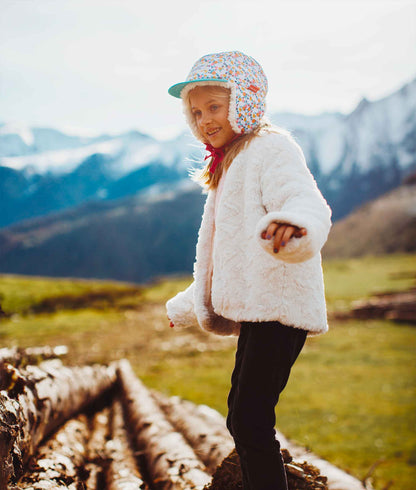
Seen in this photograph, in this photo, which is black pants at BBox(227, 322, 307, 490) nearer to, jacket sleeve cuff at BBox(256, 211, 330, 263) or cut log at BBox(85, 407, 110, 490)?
jacket sleeve cuff at BBox(256, 211, 330, 263)

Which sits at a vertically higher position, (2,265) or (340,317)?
(2,265)

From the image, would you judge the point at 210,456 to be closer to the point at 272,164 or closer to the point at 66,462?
the point at 66,462

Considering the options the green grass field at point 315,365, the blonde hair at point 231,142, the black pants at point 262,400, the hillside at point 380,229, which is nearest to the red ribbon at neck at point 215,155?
the blonde hair at point 231,142

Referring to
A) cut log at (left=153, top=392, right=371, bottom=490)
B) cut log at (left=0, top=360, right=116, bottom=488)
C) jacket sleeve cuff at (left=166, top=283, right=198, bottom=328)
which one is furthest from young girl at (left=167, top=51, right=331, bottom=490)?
cut log at (left=0, top=360, right=116, bottom=488)

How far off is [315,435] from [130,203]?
396 feet

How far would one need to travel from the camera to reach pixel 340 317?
587 inches

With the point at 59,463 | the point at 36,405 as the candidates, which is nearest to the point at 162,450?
the point at 59,463

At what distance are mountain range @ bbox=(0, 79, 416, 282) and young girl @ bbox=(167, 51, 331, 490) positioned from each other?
92.4 metres

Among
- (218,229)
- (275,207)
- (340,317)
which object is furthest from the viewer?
(340,317)

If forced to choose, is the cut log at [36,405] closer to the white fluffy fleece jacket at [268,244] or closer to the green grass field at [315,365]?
the white fluffy fleece jacket at [268,244]

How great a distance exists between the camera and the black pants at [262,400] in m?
1.89

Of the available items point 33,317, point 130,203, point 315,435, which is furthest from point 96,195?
point 315,435

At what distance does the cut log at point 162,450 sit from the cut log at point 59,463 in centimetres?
52

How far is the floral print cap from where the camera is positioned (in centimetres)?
213
